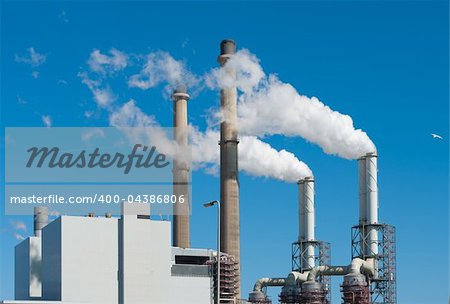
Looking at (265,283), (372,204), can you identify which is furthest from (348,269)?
(265,283)

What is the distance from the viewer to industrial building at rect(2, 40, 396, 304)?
6406 centimetres

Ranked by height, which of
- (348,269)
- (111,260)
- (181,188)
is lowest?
(348,269)

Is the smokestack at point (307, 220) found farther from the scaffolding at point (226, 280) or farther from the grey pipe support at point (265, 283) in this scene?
the scaffolding at point (226, 280)

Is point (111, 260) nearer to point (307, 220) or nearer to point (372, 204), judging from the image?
point (372, 204)

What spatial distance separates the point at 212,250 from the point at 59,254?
17.8 m

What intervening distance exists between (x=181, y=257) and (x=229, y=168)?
17.0 m

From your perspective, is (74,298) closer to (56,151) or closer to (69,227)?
(69,227)

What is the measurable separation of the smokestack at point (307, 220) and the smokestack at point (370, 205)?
24.8ft

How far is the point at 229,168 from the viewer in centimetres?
8981

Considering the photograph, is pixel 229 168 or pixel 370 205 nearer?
pixel 370 205

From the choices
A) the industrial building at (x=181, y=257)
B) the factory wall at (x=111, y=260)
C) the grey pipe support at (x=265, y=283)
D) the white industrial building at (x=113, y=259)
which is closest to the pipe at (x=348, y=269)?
the industrial building at (x=181, y=257)

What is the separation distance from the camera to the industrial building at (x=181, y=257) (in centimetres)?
6406

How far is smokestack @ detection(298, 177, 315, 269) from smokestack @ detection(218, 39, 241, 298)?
10873 mm

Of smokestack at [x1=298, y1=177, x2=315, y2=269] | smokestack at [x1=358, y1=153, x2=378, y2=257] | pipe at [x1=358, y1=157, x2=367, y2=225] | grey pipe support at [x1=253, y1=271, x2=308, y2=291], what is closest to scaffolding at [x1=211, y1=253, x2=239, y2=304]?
smokestack at [x1=358, y1=153, x2=378, y2=257]
